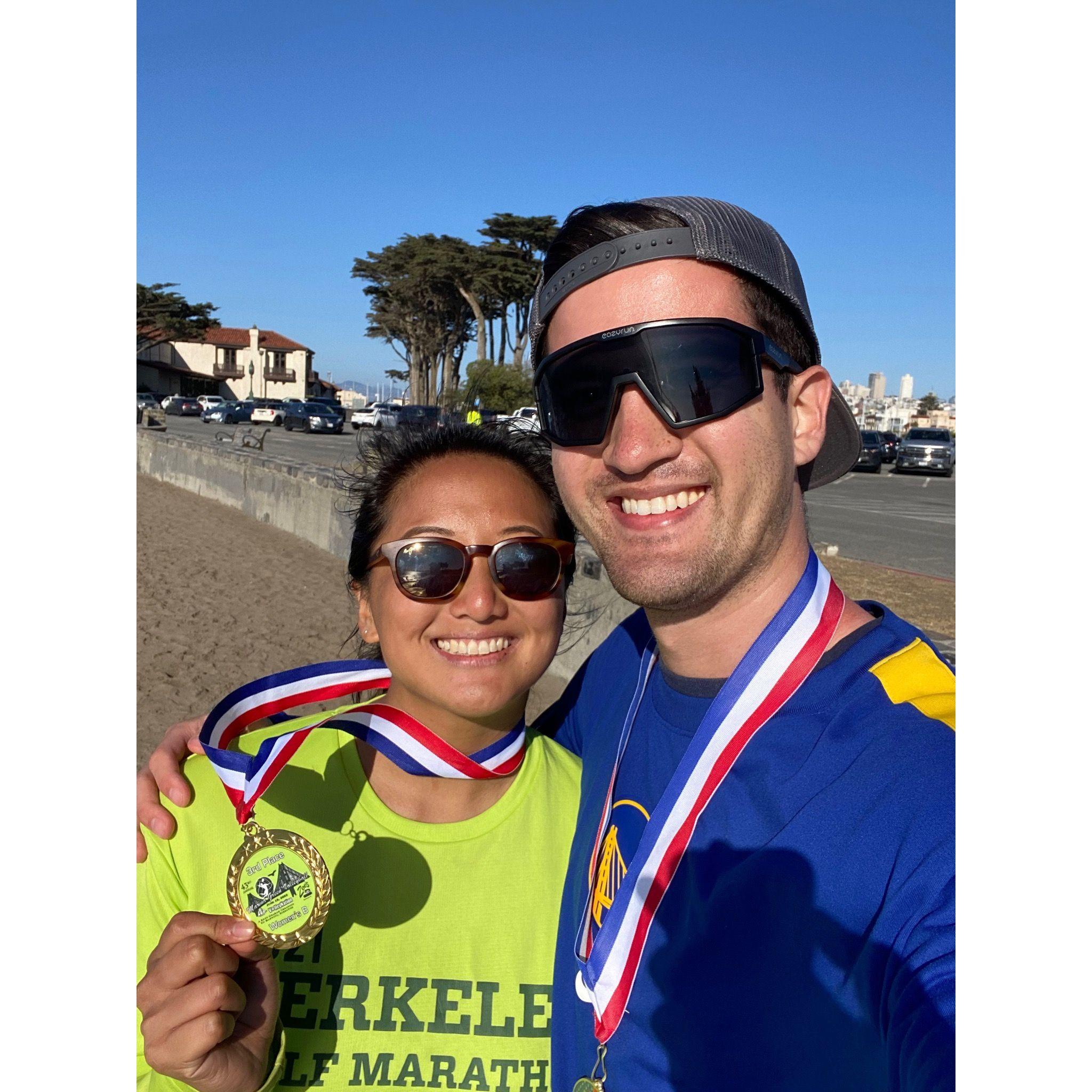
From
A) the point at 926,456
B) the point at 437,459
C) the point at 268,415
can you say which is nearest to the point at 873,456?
the point at 926,456

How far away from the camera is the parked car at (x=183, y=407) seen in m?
66.4

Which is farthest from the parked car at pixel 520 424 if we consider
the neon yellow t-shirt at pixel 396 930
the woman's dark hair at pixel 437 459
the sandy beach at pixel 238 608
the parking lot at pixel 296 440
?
the parking lot at pixel 296 440

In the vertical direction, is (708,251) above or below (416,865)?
above

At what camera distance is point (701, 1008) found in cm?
145

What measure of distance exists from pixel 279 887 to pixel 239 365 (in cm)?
10438

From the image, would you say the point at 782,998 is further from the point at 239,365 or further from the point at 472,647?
the point at 239,365

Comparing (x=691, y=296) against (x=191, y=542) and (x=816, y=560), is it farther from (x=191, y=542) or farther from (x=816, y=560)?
(x=191, y=542)

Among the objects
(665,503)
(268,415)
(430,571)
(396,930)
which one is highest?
(268,415)

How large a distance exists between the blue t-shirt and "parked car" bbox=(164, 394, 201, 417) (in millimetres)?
70091

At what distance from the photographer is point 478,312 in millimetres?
55625

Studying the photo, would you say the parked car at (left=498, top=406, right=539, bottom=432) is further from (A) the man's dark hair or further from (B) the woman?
(A) the man's dark hair

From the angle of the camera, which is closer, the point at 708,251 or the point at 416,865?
the point at 708,251

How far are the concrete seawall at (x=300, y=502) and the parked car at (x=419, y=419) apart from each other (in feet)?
1.40
